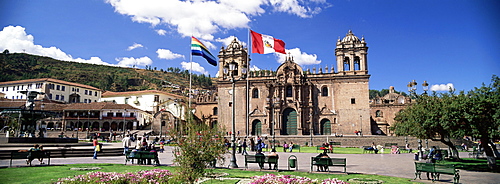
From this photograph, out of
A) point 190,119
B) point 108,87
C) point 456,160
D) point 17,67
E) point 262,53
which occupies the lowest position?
point 456,160

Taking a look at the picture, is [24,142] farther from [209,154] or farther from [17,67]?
[17,67]

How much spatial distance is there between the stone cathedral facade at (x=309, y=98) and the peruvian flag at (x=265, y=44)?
20.9 metres

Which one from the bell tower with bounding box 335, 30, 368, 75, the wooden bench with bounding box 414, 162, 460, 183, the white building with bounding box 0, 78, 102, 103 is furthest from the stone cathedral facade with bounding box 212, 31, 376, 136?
the white building with bounding box 0, 78, 102, 103

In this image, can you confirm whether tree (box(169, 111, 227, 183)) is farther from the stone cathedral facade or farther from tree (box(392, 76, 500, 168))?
the stone cathedral facade

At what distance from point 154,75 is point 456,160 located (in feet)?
481

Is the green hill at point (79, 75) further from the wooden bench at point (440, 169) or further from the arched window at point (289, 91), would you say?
the wooden bench at point (440, 169)

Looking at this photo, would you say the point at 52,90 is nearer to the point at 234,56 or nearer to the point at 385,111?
the point at 234,56

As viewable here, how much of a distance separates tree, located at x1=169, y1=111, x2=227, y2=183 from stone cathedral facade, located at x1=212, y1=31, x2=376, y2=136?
121 feet

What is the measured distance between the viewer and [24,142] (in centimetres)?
2416

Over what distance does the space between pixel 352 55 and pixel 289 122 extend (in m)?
14.6

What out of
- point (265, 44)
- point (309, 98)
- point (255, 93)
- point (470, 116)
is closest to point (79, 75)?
point (255, 93)

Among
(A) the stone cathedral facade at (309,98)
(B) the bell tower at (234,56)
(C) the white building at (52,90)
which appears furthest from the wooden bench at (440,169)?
(C) the white building at (52,90)

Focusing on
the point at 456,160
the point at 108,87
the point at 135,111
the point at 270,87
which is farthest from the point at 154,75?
the point at 456,160

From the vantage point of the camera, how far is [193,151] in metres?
8.66
